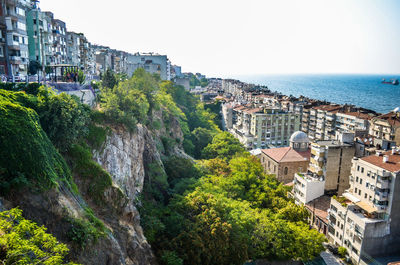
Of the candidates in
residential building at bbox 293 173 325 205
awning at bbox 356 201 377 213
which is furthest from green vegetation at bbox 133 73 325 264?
awning at bbox 356 201 377 213

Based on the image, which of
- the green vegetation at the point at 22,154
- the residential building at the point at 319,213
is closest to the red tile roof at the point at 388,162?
the residential building at the point at 319,213

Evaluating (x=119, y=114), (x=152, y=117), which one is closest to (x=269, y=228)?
(x=119, y=114)

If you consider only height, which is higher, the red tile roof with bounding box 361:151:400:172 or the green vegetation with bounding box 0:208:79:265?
the green vegetation with bounding box 0:208:79:265

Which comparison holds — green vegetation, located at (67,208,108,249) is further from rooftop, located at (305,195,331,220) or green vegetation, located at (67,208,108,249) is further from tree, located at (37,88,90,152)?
rooftop, located at (305,195,331,220)

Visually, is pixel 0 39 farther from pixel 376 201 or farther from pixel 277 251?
pixel 376 201

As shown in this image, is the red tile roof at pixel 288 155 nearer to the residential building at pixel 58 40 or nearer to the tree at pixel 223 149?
the tree at pixel 223 149

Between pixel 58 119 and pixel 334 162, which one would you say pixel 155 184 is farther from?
pixel 334 162
